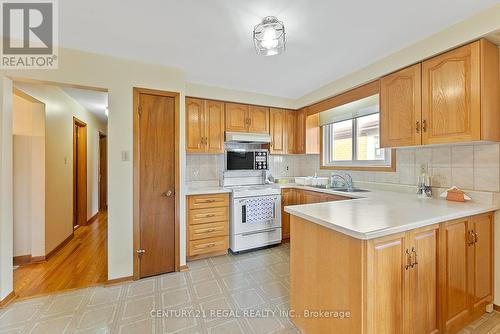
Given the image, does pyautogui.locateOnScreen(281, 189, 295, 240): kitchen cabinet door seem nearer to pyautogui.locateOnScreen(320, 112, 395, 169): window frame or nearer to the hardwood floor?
pyautogui.locateOnScreen(320, 112, 395, 169): window frame

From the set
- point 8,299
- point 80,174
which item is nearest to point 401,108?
point 8,299

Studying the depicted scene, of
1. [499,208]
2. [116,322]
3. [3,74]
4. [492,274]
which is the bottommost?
[116,322]

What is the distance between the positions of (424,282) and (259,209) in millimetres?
2044

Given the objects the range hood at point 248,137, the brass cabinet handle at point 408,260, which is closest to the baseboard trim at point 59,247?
the range hood at point 248,137

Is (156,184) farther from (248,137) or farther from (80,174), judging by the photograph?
(80,174)

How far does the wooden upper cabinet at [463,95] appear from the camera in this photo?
66.4 inches

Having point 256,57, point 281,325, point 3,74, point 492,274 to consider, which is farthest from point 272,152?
point 3,74

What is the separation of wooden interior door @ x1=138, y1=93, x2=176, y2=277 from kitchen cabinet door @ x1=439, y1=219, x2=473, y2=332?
250 cm

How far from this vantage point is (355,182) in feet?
10.4

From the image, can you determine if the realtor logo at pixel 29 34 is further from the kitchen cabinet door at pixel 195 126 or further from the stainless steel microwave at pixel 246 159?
the stainless steel microwave at pixel 246 159

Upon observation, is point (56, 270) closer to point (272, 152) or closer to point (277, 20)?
point (272, 152)

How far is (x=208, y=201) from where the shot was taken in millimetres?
3000

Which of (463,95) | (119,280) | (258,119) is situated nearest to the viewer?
(463,95)

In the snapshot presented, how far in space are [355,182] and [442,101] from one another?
1.51m
